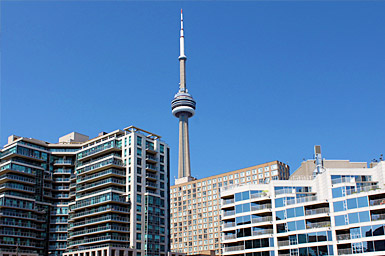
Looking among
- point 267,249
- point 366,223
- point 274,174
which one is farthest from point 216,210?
point 366,223

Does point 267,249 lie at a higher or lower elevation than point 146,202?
lower

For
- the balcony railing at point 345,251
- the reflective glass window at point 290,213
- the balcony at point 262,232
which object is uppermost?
the reflective glass window at point 290,213

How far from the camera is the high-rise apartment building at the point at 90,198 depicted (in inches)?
4835

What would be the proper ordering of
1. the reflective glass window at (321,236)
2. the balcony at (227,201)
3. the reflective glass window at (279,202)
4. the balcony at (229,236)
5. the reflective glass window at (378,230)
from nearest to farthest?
the reflective glass window at (378,230) < the reflective glass window at (321,236) < the reflective glass window at (279,202) < the balcony at (229,236) < the balcony at (227,201)

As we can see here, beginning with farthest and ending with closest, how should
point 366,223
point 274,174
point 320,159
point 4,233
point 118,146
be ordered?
point 274,174, point 118,146, point 4,233, point 320,159, point 366,223

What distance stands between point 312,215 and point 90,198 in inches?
2373

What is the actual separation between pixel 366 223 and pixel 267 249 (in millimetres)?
20273

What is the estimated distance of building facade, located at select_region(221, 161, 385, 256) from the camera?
290 ft

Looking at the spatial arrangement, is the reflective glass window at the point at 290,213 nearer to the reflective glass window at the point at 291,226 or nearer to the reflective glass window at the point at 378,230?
the reflective glass window at the point at 291,226

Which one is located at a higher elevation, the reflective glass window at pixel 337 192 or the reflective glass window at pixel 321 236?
the reflective glass window at pixel 337 192

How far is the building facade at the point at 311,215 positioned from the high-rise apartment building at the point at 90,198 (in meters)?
27.7

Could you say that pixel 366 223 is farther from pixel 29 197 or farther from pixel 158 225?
pixel 29 197

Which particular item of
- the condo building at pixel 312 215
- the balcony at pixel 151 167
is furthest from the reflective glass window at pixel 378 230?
the balcony at pixel 151 167

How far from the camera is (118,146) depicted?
131875mm
